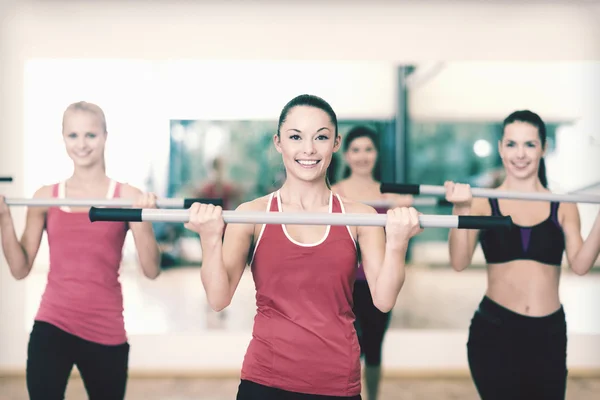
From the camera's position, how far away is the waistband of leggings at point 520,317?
204cm

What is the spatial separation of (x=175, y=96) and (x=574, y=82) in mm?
2745

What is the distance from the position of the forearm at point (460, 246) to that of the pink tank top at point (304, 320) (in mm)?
796

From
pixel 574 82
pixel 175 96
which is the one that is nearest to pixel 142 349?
pixel 175 96

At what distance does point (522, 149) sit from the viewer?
7.22 feet

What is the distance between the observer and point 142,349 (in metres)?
3.92

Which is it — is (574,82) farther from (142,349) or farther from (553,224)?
(142,349)

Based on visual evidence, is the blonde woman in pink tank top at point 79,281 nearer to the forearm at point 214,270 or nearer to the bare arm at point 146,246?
the bare arm at point 146,246

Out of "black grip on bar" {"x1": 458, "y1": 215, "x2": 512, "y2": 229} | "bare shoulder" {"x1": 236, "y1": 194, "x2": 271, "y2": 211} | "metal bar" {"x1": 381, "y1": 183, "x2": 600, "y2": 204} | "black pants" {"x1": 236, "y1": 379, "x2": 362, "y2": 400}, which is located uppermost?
"metal bar" {"x1": 381, "y1": 183, "x2": 600, "y2": 204}

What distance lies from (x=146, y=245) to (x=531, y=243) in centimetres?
143

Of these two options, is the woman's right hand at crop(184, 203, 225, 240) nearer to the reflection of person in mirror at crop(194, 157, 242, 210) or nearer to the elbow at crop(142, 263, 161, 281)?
the elbow at crop(142, 263, 161, 281)

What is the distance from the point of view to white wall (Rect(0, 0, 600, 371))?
12.3 ft

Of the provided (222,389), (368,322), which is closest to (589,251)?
(368,322)

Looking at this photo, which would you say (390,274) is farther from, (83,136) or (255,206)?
(83,136)

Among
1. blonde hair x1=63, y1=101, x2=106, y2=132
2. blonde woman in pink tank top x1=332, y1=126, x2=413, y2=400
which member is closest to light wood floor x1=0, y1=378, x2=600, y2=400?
blonde woman in pink tank top x1=332, y1=126, x2=413, y2=400
